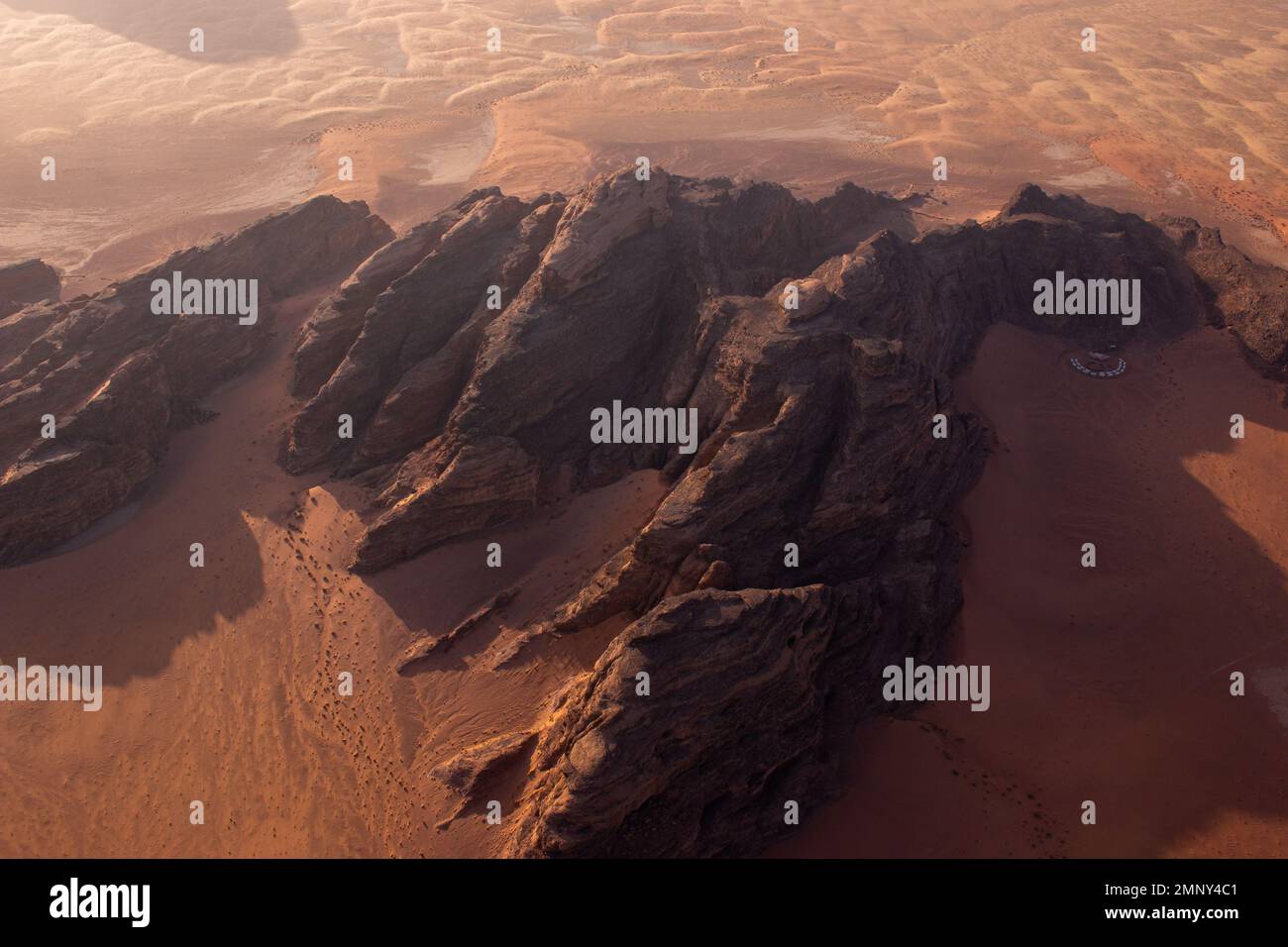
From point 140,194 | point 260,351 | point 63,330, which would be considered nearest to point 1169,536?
point 260,351

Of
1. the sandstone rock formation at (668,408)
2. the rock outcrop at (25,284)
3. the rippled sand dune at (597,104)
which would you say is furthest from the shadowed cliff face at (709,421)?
the rippled sand dune at (597,104)

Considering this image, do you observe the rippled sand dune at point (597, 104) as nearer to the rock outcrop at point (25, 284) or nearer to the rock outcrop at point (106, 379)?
the rock outcrop at point (25, 284)

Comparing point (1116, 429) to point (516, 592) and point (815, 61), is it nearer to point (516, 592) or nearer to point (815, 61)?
point (516, 592)

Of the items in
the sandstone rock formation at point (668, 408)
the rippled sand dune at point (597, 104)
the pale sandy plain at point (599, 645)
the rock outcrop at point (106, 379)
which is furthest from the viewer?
the rippled sand dune at point (597, 104)

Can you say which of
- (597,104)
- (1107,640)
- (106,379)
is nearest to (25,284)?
(106,379)

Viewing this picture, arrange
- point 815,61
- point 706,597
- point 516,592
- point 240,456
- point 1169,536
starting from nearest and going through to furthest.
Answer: point 706,597
point 516,592
point 1169,536
point 240,456
point 815,61

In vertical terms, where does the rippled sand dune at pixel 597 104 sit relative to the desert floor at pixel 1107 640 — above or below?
above

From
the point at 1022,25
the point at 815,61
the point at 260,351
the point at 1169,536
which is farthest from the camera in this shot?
the point at 1022,25
